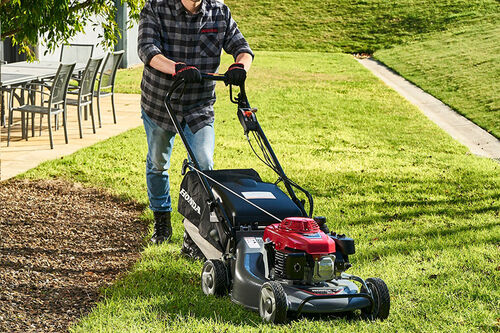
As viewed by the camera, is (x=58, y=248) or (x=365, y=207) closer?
(x=58, y=248)

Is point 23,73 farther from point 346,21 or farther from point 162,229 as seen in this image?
point 346,21

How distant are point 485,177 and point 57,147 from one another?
5068 millimetres

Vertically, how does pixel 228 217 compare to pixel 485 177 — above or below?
above

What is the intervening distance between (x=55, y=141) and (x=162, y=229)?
4618 mm

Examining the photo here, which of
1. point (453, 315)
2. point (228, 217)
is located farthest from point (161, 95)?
point (453, 315)

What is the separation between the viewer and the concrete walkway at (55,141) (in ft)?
26.3

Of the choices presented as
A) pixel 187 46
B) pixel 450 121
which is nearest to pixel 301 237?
pixel 187 46

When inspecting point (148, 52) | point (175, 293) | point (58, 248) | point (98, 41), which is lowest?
point (58, 248)

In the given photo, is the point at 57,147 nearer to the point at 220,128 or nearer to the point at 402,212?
the point at 220,128

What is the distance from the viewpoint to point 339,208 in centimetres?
643

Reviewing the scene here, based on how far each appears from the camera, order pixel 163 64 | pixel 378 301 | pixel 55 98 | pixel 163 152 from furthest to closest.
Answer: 1. pixel 55 98
2. pixel 163 152
3. pixel 163 64
4. pixel 378 301

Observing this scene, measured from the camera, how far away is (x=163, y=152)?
4.94 m

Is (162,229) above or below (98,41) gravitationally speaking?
below

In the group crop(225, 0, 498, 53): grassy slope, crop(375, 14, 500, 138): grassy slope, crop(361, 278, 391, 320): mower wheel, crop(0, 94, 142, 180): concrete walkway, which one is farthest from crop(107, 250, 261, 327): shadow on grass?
crop(225, 0, 498, 53): grassy slope
